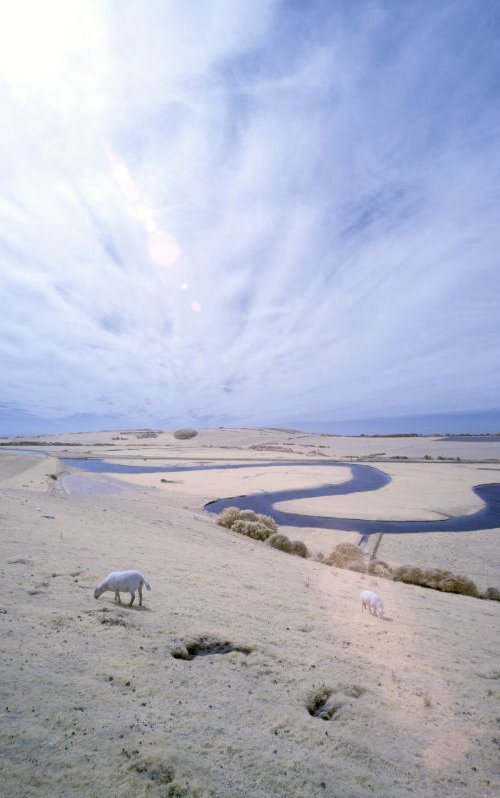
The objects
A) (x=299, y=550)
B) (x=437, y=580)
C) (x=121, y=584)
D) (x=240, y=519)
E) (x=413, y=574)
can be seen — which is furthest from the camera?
(x=240, y=519)

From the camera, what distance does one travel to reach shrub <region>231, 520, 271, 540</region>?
18.4 metres

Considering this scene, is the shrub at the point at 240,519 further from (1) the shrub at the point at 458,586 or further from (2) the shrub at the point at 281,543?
(1) the shrub at the point at 458,586

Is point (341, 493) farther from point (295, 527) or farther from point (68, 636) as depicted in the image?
point (68, 636)

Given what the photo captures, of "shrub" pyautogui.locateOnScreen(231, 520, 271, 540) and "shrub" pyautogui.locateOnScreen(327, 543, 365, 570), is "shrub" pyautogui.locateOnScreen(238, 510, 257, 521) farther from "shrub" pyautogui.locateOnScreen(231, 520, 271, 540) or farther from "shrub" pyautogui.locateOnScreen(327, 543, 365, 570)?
"shrub" pyautogui.locateOnScreen(327, 543, 365, 570)

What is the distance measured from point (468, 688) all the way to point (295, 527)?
17.2 metres

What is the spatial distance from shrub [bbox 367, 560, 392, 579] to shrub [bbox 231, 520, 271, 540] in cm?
529

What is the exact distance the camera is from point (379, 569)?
47.0ft

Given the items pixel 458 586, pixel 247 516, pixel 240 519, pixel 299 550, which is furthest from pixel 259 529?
pixel 458 586

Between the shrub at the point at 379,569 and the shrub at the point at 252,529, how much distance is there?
17.4 ft

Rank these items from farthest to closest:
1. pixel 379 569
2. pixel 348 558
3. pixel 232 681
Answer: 1. pixel 348 558
2. pixel 379 569
3. pixel 232 681

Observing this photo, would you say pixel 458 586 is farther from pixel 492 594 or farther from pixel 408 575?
pixel 408 575

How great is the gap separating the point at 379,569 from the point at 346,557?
4.46 feet

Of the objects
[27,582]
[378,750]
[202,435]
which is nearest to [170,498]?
[27,582]

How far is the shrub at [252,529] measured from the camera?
18375 mm
